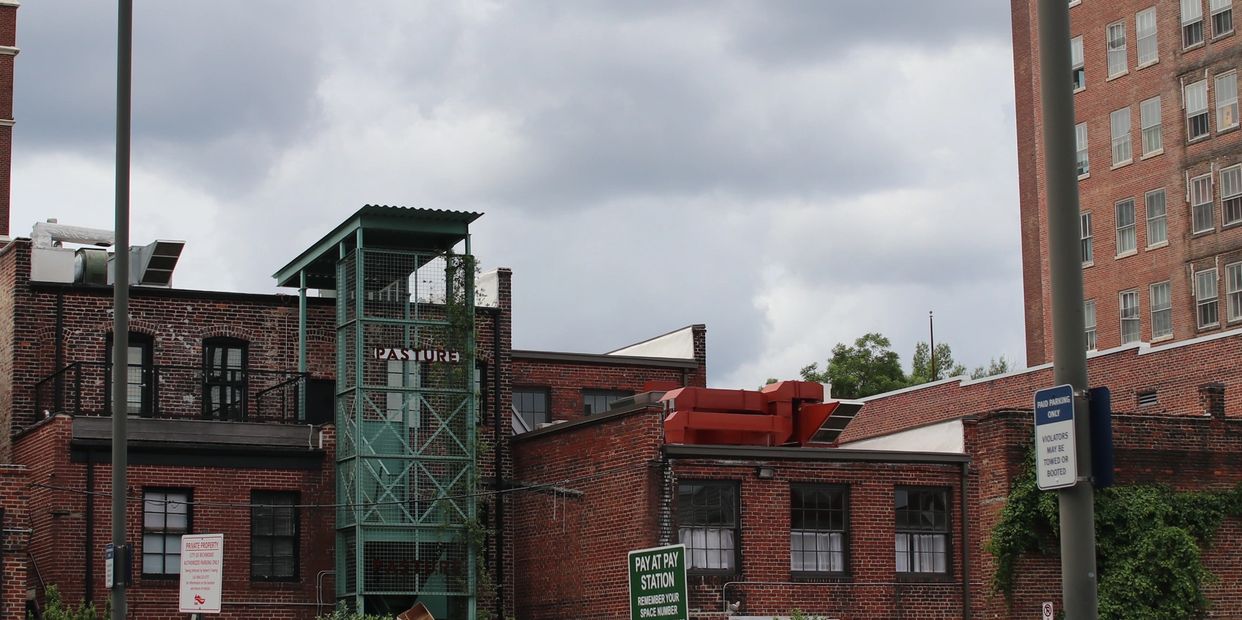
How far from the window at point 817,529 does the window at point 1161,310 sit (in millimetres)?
28580

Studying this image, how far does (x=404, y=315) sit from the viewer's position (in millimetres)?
37000

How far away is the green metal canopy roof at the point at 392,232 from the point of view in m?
35.6

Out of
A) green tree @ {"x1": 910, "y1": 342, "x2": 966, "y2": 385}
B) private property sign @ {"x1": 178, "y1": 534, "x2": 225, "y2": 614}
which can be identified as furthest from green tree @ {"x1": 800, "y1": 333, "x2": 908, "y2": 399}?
private property sign @ {"x1": 178, "y1": 534, "x2": 225, "y2": 614}

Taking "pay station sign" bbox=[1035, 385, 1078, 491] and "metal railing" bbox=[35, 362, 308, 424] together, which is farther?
"metal railing" bbox=[35, 362, 308, 424]

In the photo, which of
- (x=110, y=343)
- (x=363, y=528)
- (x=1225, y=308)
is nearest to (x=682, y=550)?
(x=363, y=528)

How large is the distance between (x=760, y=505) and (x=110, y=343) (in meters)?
14.5

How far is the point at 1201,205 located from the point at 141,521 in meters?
38.4

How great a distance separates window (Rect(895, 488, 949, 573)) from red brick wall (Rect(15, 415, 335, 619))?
11.9 metres

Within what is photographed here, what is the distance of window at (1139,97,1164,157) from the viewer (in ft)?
196

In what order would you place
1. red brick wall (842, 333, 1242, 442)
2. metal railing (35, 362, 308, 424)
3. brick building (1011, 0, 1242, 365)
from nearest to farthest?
1. metal railing (35, 362, 308, 424)
2. red brick wall (842, 333, 1242, 442)
3. brick building (1011, 0, 1242, 365)

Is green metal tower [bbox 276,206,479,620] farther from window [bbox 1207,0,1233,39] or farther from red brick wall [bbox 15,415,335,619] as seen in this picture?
window [bbox 1207,0,1233,39]

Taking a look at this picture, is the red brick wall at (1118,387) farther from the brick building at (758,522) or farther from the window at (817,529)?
the window at (817,529)

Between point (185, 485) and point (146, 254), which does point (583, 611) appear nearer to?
point (185, 485)

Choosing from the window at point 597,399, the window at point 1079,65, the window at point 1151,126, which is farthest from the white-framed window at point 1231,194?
the window at point 597,399
